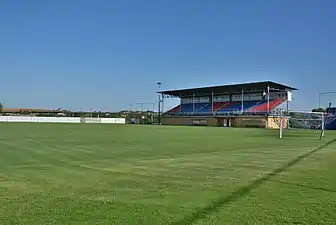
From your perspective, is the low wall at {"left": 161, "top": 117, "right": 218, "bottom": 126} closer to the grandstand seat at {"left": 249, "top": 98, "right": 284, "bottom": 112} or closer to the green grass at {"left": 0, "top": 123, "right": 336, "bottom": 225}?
the grandstand seat at {"left": 249, "top": 98, "right": 284, "bottom": 112}

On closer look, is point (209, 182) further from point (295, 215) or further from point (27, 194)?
point (27, 194)

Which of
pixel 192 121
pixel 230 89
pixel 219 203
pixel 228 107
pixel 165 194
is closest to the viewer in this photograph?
pixel 219 203

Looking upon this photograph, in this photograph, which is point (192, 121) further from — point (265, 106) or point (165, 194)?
point (165, 194)

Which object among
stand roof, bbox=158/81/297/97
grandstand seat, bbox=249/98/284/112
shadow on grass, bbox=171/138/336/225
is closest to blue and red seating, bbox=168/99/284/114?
grandstand seat, bbox=249/98/284/112

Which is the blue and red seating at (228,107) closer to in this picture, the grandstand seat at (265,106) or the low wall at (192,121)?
the grandstand seat at (265,106)

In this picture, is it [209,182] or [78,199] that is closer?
[78,199]

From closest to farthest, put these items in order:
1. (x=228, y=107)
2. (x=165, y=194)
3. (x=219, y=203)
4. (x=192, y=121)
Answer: (x=219, y=203), (x=165, y=194), (x=228, y=107), (x=192, y=121)

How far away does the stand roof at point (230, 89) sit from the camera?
7225 cm

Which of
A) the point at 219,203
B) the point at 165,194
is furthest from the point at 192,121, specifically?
the point at 219,203

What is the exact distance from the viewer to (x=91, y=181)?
7398 millimetres

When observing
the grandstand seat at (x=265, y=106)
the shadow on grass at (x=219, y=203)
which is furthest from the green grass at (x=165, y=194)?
the grandstand seat at (x=265, y=106)

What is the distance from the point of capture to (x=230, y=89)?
80.6 metres

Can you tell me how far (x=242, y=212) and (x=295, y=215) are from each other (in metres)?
0.68

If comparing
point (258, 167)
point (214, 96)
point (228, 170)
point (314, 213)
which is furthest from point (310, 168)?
point (214, 96)
